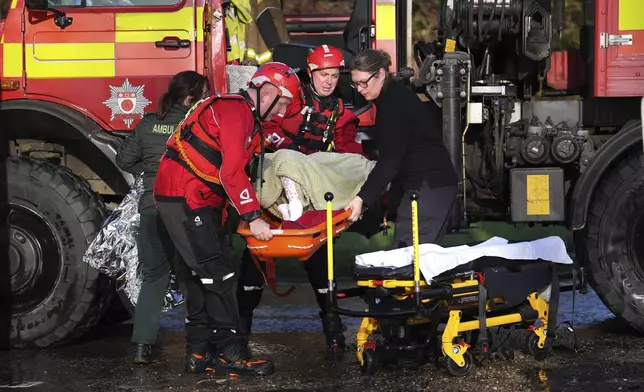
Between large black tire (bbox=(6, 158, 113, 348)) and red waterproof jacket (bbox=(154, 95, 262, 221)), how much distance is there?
110cm

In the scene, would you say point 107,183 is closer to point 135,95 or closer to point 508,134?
point 135,95

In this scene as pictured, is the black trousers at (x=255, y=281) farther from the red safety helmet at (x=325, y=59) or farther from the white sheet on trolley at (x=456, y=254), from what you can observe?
the red safety helmet at (x=325, y=59)

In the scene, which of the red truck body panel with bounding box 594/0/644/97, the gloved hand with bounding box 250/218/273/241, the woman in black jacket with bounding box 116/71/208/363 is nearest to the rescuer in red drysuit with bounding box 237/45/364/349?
the woman in black jacket with bounding box 116/71/208/363

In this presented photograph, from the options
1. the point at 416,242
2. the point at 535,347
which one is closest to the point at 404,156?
the point at 416,242

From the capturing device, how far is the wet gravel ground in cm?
655

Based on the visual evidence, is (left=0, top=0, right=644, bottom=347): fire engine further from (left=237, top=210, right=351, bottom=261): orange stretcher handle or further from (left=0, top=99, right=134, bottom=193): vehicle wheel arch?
(left=237, top=210, right=351, bottom=261): orange stretcher handle

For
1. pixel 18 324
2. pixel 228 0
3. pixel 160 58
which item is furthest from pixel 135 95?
pixel 18 324

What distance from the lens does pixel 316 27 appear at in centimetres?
938

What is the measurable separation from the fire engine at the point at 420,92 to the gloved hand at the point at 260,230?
4.59ft

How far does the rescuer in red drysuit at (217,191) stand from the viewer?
6555 millimetres

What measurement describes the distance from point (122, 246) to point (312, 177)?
1347 millimetres

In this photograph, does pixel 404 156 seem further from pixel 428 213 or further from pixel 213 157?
pixel 213 157

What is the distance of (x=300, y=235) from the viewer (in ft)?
21.4

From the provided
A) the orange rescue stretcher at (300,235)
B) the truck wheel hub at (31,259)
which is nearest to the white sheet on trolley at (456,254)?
the orange rescue stretcher at (300,235)
